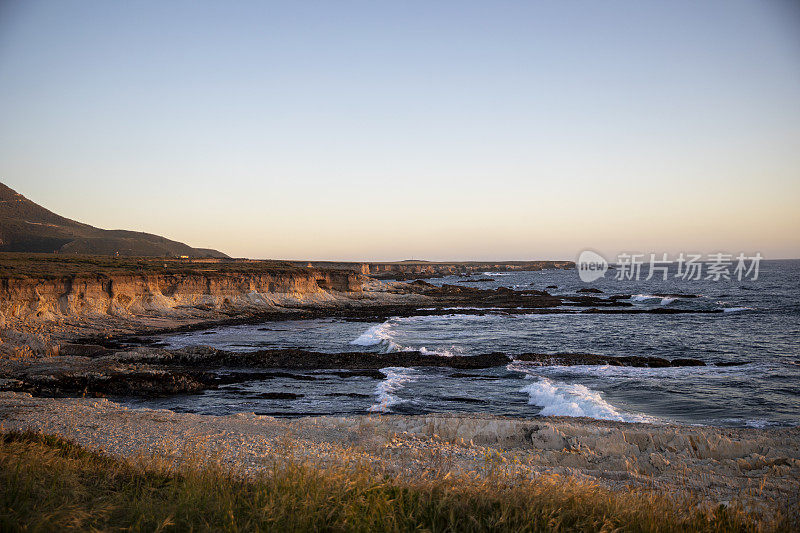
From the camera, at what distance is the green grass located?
4039mm

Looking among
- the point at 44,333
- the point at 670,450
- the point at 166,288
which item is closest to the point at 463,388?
the point at 670,450

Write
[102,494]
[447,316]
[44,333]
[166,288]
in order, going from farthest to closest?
[447,316]
[166,288]
[44,333]
[102,494]

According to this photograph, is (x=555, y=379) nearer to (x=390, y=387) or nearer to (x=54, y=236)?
(x=390, y=387)

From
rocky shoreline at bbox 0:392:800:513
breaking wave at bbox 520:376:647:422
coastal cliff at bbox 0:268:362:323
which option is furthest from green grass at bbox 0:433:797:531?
coastal cliff at bbox 0:268:362:323

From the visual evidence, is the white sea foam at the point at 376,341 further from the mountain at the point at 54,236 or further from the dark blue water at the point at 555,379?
the mountain at the point at 54,236

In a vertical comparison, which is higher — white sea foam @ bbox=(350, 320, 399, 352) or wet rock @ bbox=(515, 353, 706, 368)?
wet rock @ bbox=(515, 353, 706, 368)

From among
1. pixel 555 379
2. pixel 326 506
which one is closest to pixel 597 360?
pixel 555 379

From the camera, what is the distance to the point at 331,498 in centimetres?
427

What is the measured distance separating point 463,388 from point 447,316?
30.5 meters

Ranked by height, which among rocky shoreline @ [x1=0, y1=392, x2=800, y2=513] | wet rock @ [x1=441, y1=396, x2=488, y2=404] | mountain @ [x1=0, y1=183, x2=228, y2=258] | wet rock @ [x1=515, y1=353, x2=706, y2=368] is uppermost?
mountain @ [x1=0, y1=183, x2=228, y2=258]

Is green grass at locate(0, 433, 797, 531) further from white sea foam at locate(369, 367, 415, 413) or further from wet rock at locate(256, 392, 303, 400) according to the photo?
wet rock at locate(256, 392, 303, 400)

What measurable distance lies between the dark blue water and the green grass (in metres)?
10.1

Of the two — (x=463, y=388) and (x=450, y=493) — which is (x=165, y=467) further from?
(x=463, y=388)

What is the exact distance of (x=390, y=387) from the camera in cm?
1872
